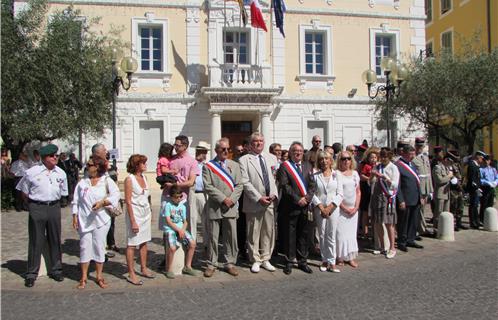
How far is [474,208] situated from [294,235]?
599 cm

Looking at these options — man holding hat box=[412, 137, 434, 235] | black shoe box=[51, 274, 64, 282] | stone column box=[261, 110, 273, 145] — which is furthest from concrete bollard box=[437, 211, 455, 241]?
stone column box=[261, 110, 273, 145]

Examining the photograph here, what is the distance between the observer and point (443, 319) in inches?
199

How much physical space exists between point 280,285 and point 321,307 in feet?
3.66

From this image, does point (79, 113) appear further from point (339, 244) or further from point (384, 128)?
point (384, 128)

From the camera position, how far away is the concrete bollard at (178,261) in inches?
275

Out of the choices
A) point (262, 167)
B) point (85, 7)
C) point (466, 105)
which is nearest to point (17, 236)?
point (262, 167)

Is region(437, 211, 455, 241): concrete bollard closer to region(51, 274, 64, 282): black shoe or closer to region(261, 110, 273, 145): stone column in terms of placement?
region(51, 274, 64, 282): black shoe

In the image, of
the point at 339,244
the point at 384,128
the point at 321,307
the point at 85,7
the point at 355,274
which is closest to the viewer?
the point at 321,307

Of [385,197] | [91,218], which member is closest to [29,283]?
[91,218]

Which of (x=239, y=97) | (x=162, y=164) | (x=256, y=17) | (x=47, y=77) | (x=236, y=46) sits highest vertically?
(x=256, y=17)

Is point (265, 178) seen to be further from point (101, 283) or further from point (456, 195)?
point (456, 195)

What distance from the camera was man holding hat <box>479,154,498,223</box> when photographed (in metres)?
11.0

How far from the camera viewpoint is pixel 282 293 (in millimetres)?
6109

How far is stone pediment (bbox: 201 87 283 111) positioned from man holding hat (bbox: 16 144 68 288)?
11.9 metres
